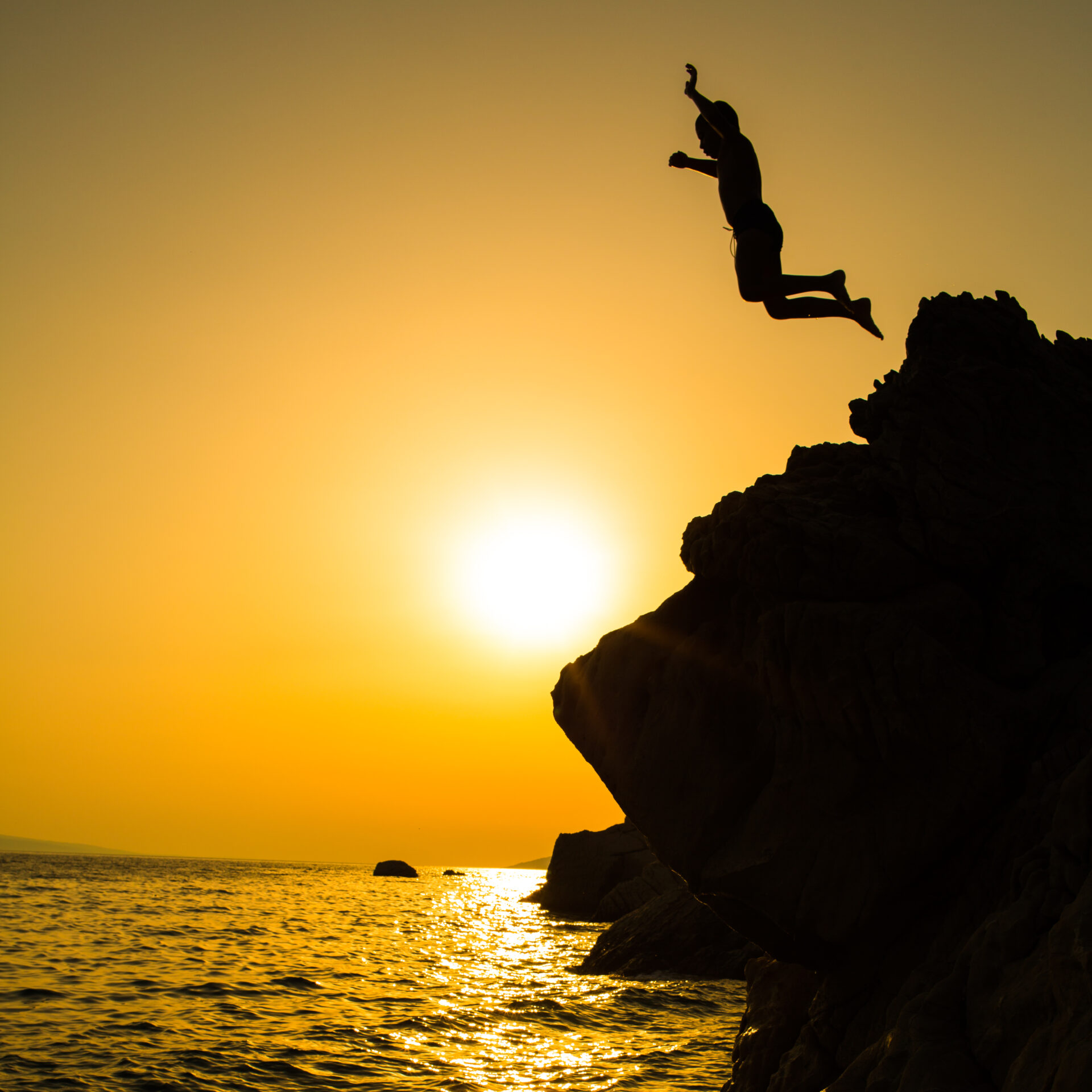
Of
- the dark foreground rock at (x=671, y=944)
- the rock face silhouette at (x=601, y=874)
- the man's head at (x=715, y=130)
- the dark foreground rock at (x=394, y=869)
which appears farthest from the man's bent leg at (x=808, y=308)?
the dark foreground rock at (x=394, y=869)

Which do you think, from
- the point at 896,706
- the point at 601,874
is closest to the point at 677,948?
the point at 896,706

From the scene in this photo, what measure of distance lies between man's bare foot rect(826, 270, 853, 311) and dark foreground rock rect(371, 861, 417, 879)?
126391 millimetres

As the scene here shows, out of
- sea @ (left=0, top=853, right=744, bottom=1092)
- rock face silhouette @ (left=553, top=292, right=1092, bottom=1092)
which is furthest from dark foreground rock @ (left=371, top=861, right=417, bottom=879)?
rock face silhouette @ (left=553, top=292, right=1092, bottom=1092)

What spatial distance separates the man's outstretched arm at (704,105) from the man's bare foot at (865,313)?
7.88 ft

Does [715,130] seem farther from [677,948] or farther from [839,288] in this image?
[677,948]

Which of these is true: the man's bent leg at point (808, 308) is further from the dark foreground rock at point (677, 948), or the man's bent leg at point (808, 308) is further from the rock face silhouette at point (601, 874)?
the rock face silhouette at point (601, 874)

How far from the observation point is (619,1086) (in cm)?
1245

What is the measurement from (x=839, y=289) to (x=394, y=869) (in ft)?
416

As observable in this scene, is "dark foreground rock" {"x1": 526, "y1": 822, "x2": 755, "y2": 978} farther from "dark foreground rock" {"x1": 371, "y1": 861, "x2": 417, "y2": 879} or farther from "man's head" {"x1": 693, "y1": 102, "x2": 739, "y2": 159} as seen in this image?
"dark foreground rock" {"x1": 371, "y1": 861, "x2": 417, "y2": 879}

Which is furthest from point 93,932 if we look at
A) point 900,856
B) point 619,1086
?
point 900,856

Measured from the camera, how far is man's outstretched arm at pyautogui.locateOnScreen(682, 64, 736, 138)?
29.5ft

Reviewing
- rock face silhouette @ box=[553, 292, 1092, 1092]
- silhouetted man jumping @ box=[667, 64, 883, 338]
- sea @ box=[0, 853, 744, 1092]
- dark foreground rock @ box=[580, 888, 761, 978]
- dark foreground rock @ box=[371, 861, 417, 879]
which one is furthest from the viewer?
dark foreground rock @ box=[371, 861, 417, 879]

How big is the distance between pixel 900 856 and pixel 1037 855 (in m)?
1.44

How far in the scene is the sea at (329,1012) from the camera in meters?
12.8
